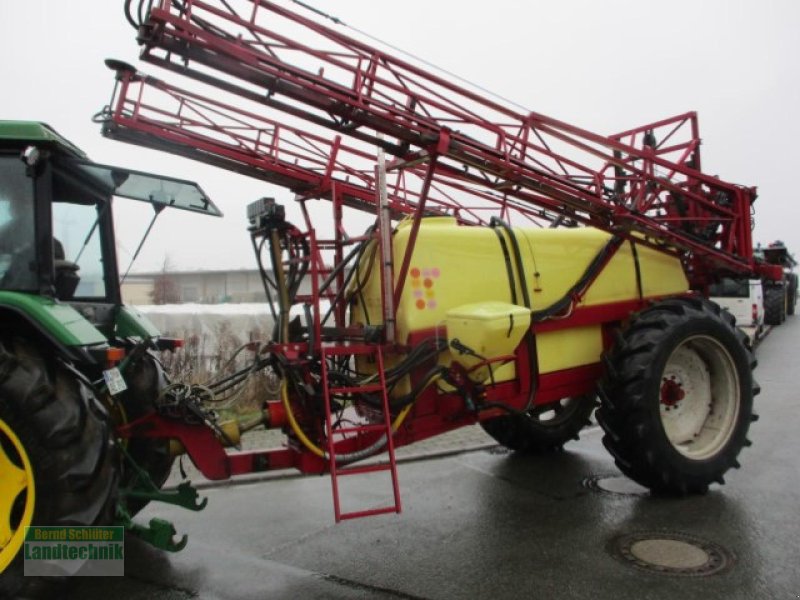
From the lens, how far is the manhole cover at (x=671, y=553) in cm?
402

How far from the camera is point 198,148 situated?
7.44m

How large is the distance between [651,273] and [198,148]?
4.94 m

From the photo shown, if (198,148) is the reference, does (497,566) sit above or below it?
below

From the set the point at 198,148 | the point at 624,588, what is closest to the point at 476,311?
the point at 624,588

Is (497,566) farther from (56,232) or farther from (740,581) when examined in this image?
(56,232)

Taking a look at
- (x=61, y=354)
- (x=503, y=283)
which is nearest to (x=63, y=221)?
(x=61, y=354)

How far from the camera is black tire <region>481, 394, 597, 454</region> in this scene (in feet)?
21.6

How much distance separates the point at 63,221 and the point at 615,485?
15.7 feet

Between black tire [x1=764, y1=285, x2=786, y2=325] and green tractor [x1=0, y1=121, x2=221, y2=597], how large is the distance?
21.4 m

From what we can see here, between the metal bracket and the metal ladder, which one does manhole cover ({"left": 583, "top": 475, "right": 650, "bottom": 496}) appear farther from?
the metal bracket

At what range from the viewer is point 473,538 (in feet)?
15.3

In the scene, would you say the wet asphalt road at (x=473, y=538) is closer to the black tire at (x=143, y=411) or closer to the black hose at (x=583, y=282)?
the black tire at (x=143, y=411)

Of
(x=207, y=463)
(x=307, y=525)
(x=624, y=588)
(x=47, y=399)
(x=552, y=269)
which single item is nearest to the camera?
(x=47, y=399)

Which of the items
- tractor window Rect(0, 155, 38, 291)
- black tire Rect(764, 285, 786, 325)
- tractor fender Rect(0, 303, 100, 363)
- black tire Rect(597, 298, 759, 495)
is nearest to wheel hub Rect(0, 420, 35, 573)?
tractor fender Rect(0, 303, 100, 363)
